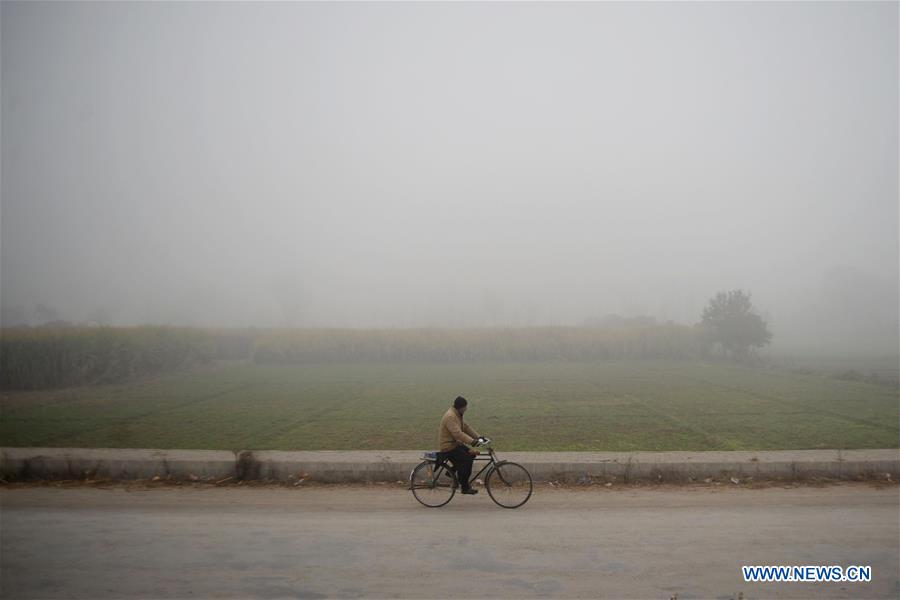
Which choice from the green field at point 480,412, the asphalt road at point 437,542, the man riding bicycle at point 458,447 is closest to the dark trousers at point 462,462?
the man riding bicycle at point 458,447

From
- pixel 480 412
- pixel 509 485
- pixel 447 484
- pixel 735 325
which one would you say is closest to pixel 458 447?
pixel 447 484

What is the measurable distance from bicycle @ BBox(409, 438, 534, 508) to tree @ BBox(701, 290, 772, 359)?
33.2 metres

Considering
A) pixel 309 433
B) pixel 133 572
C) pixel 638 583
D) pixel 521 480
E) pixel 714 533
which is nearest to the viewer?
pixel 638 583

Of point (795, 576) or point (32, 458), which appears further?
point (32, 458)

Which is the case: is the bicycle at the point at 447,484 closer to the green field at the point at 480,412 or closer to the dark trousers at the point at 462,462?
the dark trousers at the point at 462,462

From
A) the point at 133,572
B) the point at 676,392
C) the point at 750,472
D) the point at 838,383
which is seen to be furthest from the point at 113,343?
the point at 838,383

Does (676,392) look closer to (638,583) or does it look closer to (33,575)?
(638,583)

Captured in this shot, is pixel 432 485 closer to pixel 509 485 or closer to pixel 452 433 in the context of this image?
pixel 452 433

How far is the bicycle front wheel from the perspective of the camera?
7422 millimetres

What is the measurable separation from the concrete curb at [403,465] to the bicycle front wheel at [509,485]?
3.88 ft

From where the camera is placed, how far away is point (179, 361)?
30375 millimetres

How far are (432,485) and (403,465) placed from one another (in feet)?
4.57

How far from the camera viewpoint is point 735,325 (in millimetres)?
35812

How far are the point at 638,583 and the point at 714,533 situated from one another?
6.07 feet
